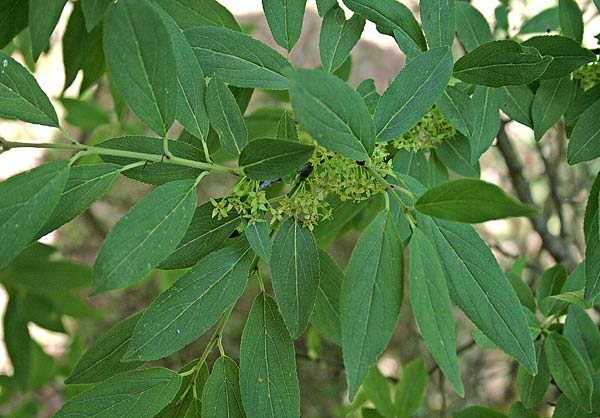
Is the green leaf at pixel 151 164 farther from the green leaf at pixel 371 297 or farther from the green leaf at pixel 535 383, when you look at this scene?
the green leaf at pixel 535 383

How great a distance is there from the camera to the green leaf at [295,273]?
59 cm

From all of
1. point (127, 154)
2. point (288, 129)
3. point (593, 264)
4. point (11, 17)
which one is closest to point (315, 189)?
point (288, 129)

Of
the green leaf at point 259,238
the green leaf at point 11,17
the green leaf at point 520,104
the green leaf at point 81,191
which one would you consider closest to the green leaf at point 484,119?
the green leaf at point 520,104

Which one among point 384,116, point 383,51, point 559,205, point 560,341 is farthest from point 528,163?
point 384,116

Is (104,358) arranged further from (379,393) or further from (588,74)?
(588,74)

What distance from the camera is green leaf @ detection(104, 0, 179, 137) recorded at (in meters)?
0.48

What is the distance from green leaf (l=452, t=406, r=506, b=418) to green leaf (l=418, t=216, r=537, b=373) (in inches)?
10.7

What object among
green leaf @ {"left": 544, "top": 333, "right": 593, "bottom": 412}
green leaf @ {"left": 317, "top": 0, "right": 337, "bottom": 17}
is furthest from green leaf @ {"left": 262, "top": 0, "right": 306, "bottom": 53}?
green leaf @ {"left": 544, "top": 333, "right": 593, "bottom": 412}

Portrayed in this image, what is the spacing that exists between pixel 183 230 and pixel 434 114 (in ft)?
1.15

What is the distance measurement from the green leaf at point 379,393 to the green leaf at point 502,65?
0.53 m

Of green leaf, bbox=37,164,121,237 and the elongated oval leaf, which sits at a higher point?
the elongated oval leaf

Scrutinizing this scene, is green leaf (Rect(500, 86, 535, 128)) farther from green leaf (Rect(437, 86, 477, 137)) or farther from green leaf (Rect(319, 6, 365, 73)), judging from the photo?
green leaf (Rect(319, 6, 365, 73))

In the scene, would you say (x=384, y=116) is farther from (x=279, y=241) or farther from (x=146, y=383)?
(x=146, y=383)

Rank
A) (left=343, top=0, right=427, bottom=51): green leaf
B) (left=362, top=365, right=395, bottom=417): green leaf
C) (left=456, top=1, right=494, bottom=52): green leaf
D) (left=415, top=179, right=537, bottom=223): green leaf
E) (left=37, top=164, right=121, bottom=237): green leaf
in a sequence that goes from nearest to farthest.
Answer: (left=415, top=179, right=537, bottom=223): green leaf, (left=37, top=164, right=121, bottom=237): green leaf, (left=343, top=0, right=427, bottom=51): green leaf, (left=456, top=1, right=494, bottom=52): green leaf, (left=362, top=365, right=395, bottom=417): green leaf
